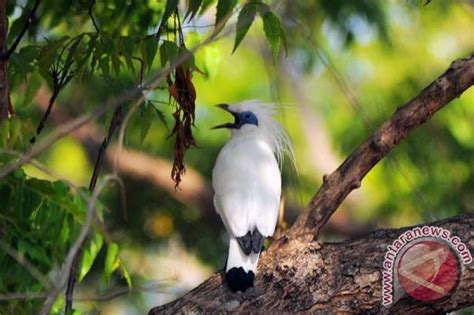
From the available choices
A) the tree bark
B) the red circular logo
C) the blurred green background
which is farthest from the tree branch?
the blurred green background

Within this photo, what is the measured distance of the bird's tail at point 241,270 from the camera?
4.32 metres

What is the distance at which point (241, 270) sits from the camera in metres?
4.36

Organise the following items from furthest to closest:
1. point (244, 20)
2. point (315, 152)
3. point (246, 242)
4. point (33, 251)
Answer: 1. point (315, 152)
2. point (246, 242)
3. point (244, 20)
4. point (33, 251)

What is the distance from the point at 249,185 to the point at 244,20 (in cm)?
97

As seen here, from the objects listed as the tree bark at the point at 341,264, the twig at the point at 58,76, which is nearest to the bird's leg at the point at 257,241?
the tree bark at the point at 341,264

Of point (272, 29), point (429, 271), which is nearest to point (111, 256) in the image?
point (272, 29)

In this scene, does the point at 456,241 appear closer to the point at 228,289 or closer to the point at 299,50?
the point at 228,289

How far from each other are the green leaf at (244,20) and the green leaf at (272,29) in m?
0.05

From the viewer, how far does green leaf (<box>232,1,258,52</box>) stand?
4031mm

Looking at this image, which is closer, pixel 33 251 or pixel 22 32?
pixel 33 251

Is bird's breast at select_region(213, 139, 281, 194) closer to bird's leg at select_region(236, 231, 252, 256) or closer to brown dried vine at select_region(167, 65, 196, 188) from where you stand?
bird's leg at select_region(236, 231, 252, 256)

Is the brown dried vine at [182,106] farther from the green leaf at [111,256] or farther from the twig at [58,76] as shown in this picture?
the green leaf at [111,256]

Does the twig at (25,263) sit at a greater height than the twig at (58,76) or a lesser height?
lesser

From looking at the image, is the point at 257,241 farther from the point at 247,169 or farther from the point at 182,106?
the point at 182,106
